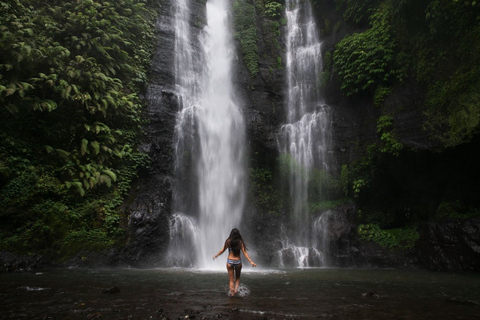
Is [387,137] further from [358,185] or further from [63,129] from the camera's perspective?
[63,129]

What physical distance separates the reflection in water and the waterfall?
18.6ft

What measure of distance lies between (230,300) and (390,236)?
10541 mm

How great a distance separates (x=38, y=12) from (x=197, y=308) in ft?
48.8

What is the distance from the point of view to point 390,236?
1325 centimetres

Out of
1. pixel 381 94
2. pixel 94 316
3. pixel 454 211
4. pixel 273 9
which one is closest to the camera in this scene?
pixel 94 316

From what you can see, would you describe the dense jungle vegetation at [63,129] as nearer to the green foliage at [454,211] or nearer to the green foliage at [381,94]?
the green foliage at [381,94]

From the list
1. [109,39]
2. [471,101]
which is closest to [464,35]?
[471,101]

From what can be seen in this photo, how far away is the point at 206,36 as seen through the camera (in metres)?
20.2

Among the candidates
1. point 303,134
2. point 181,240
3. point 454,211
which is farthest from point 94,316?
point 303,134

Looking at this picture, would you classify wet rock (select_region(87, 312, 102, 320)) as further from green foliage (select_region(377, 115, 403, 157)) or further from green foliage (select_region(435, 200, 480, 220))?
green foliage (select_region(435, 200, 480, 220))

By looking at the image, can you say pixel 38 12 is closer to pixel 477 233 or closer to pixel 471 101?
pixel 471 101

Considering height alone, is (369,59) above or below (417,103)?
above

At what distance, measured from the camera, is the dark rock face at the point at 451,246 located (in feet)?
34.2

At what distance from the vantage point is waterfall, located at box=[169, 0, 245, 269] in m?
13.8
